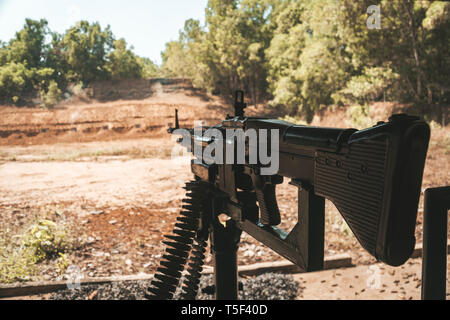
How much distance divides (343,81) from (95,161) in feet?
15.9

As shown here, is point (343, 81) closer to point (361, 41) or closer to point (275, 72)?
point (361, 41)

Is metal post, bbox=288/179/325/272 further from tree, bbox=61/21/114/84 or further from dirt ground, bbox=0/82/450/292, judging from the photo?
tree, bbox=61/21/114/84

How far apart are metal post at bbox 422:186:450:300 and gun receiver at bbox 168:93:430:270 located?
10 cm

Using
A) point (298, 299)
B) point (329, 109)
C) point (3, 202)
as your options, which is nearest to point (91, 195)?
point (3, 202)

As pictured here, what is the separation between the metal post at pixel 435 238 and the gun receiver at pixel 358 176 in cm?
10

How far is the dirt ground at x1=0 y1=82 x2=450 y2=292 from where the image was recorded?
2182 millimetres

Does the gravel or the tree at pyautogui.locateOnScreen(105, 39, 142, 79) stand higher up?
the tree at pyautogui.locateOnScreen(105, 39, 142, 79)

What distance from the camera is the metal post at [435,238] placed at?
24 centimetres

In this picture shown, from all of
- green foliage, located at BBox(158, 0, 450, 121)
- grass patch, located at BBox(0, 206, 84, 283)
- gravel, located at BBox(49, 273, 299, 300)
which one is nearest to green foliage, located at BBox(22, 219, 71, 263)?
grass patch, located at BBox(0, 206, 84, 283)

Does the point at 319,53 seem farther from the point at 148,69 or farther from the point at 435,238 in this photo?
the point at 435,238

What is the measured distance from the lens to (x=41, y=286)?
1668 millimetres

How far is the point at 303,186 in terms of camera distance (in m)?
0.50

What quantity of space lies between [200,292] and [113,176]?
2637mm

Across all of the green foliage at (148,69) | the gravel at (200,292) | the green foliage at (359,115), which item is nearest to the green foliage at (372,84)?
the green foliage at (359,115)
